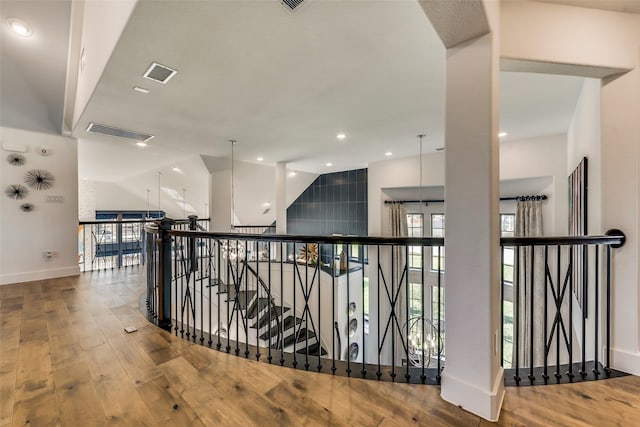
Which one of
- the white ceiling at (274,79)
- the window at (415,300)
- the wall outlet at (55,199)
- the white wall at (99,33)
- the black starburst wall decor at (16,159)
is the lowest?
the window at (415,300)

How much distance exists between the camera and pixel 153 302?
113 inches

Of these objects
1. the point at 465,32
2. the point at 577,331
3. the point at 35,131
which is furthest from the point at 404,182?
the point at 35,131

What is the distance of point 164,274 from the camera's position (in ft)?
8.29

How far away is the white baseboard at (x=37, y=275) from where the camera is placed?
393 cm

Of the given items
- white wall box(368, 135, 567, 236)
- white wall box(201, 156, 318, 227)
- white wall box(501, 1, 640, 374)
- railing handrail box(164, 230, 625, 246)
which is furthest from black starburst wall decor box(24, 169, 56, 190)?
white wall box(368, 135, 567, 236)

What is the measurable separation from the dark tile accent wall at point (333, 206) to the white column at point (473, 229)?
585 cm

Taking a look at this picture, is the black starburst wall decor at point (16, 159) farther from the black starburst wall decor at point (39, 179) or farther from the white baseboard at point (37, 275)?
the white baseboard at point (37, 275)

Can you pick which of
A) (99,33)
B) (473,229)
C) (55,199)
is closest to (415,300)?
(473,229)

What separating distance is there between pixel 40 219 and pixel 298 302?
463 centimetres

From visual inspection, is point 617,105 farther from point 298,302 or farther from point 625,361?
point 298,302

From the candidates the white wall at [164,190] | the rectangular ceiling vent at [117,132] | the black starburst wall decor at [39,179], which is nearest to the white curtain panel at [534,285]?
the rectangular ceiling vent at [117,132]

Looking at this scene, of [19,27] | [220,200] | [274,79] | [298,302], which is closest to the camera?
[274,79]

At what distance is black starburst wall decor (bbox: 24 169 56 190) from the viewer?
407 centimetres

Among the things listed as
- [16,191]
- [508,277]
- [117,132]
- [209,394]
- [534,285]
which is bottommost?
[508,277]
